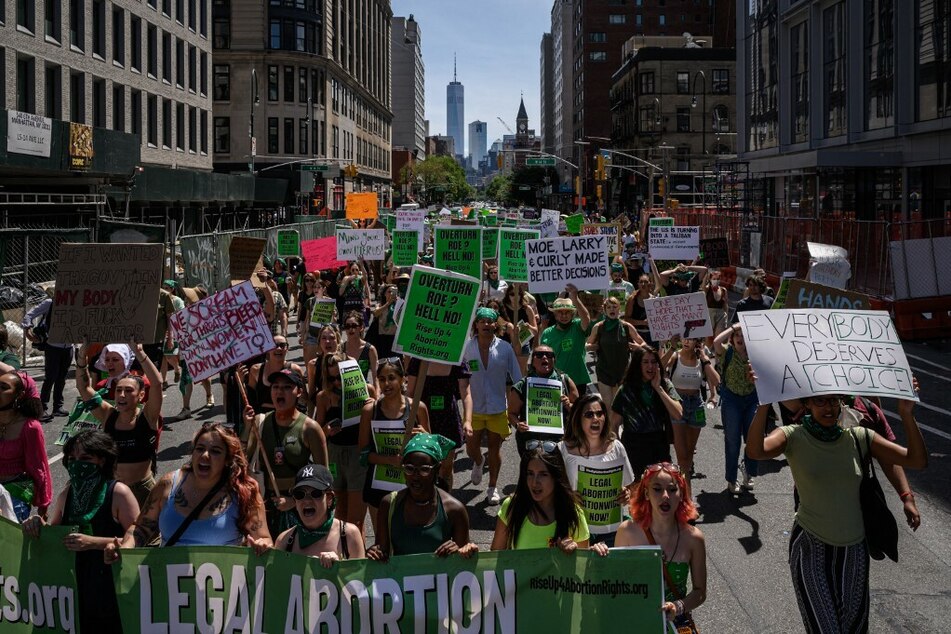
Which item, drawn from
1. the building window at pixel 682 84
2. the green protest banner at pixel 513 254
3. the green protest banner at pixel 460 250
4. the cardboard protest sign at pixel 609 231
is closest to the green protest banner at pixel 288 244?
the cardboard protest sign at pixel 609 231

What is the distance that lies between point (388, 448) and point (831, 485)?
10.5 ft

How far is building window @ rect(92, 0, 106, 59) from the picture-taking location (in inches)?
1545

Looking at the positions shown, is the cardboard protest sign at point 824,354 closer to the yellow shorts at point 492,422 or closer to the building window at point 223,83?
the yellow shorts at point 492,422

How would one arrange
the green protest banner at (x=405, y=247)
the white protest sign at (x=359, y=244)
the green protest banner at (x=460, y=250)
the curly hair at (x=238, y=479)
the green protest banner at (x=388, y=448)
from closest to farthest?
the curly hair at (x=238, y=479) → the green protest banner at (x=388, y=448) → the green protest banner at (x=460, y=250) → the green protest banner at (x=405, y=247) → the white protest sign at (x=359, y=244)

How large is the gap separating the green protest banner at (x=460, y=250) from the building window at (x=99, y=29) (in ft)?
98.7

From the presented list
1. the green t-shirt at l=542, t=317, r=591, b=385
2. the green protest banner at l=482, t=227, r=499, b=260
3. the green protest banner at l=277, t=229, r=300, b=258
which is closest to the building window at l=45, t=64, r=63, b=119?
the green protest banner at l=277, t=229, r=300, b=258

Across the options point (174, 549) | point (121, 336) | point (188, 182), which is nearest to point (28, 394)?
point (121, 336)

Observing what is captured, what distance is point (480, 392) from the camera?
9875 mm

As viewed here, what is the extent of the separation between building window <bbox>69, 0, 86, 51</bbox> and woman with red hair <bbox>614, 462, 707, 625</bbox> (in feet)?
120

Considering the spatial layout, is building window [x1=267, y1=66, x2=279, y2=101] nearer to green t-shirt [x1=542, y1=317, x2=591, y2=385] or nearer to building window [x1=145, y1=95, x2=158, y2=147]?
building window [x1=145, y1=95, x2=158, y2=147]

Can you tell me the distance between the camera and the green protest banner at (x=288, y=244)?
88.1 ft

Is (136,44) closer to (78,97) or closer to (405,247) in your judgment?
(78,97)

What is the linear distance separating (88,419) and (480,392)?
374 cm

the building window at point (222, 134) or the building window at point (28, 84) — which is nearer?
the building window at point (28, 84)
